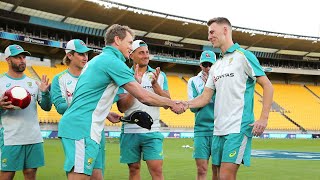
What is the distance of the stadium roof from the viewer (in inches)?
1241

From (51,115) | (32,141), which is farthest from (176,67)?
(32,141)

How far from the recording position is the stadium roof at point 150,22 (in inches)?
1241

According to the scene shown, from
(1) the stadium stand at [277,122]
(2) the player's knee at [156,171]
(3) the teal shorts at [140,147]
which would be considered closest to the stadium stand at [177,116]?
(1) the stadium stand at [277,122]

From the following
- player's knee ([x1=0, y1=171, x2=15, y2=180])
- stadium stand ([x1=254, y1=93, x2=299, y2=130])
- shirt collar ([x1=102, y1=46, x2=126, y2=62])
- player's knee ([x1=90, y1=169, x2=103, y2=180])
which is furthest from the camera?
stadium stand ([x1=254, y1=93, x2=299, y2=130])

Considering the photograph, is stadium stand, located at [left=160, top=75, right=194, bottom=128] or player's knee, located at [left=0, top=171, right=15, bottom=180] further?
stadium stand, located at [left=160, top=75, right=194, bottom=128]

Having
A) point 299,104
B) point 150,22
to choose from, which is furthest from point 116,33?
point 299,104

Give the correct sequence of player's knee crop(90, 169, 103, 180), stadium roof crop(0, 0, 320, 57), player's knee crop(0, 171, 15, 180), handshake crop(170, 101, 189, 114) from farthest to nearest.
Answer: stadium roof crop(0, 0, 320, 57), player's knee crop(0, 171, 15, 180), player's knee crop(90, 169, 103, 180), handshake crop(170, 101, 189, 114)

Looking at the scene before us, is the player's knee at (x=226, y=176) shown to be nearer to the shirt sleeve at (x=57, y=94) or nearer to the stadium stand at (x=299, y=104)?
the shirt sleeve at (x=57, y=94)

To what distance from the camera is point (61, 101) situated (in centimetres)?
508

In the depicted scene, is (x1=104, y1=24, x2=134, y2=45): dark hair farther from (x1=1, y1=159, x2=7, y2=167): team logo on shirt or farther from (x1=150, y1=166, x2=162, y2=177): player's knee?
(x1=1, y1=159, x2=7, y2=167): team logo on shirt

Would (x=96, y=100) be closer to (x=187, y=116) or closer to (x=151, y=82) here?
(x=151, y=82)

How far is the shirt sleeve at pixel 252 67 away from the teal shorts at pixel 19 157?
126 inches

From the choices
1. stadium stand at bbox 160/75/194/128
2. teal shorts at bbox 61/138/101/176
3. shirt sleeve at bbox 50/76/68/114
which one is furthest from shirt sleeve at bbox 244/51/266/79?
stadium stand at bbox 160/75/194/128

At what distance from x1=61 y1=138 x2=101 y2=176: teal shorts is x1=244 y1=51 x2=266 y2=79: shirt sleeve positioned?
1891mm
